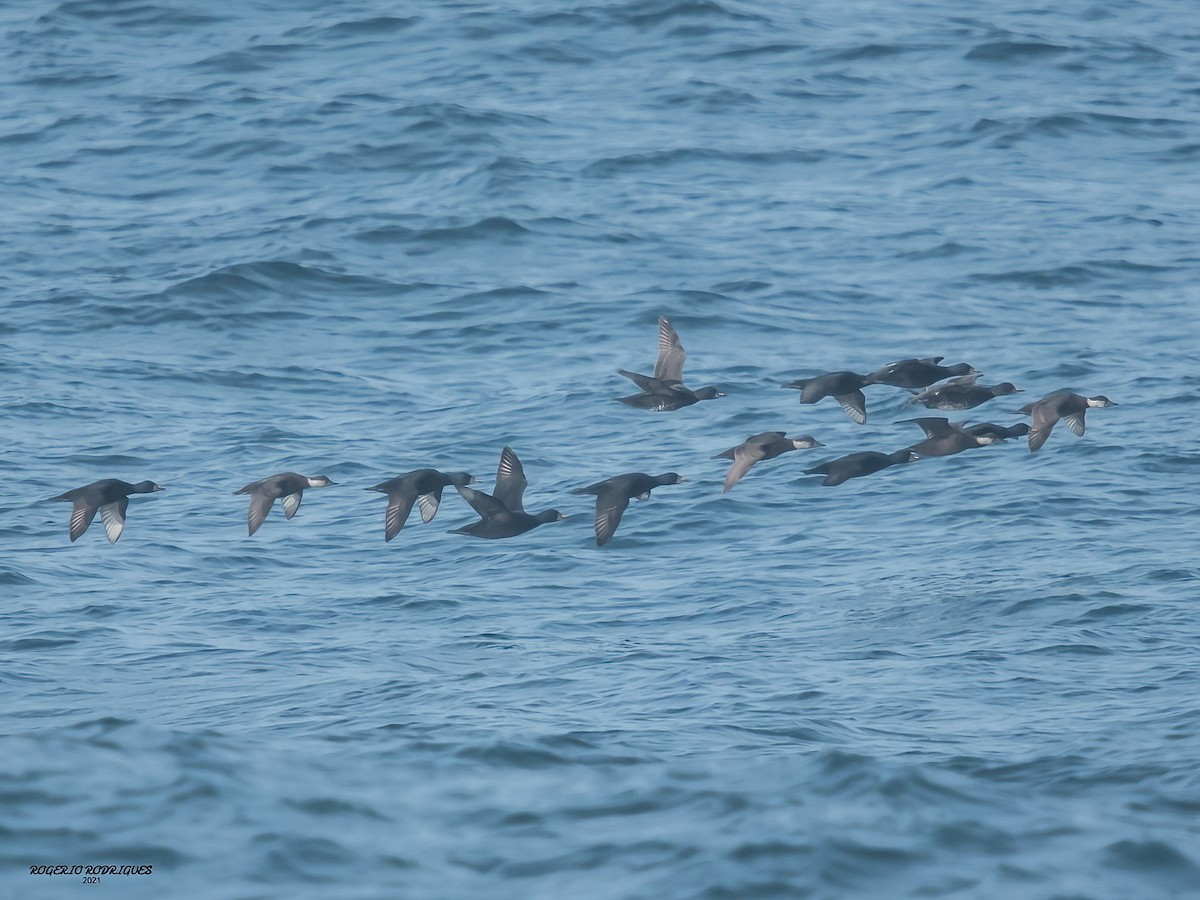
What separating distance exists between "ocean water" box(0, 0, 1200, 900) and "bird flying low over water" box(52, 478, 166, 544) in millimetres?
1383

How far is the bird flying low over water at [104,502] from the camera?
14.0 meters

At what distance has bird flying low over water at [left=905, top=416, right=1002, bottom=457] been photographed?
14648 mm

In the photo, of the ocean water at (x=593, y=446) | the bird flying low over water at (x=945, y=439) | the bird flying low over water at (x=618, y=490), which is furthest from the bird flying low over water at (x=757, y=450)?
the ocean water at (x=593, y=446)

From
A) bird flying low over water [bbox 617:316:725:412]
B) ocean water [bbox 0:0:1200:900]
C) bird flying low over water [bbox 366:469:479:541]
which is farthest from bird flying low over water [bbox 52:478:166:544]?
bird flying low over water [bbox 617:316:725:412]

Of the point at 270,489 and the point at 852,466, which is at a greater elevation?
the point at 270,489

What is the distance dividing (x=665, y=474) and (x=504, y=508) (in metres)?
1.28

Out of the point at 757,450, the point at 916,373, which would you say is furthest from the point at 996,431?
the point at 757,450

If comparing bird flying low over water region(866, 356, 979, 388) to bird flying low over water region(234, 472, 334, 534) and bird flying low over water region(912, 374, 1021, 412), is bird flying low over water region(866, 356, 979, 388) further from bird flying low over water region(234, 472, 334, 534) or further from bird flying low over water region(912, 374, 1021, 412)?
bird flying low over water region(234, 472, 334, 534)

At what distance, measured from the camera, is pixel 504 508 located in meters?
14.1

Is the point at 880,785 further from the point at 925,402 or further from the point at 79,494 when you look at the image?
the point at 79,494

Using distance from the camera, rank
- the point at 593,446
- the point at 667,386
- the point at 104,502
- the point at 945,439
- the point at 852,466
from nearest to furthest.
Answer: the point at 104,502
the point at 852,466
the point at 945,439
the point at 667,386
the point at 593,446

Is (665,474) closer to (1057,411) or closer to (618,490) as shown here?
(618,490)

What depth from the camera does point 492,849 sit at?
11453mm

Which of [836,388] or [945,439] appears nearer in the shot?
[836,388]
